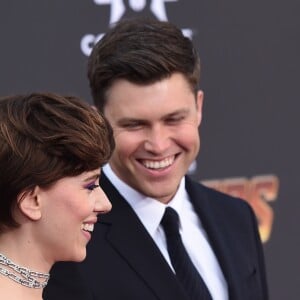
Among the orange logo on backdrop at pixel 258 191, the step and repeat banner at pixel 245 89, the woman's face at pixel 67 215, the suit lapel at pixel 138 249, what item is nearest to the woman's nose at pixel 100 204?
the woman's face at pixel 67 215

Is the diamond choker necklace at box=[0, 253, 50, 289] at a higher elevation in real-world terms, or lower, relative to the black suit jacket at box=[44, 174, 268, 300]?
higher

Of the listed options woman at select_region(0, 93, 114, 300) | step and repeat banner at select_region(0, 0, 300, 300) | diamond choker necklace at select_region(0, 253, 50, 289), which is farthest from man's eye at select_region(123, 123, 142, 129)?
step and repeat banner at select_region(0, 0, 300, 300)

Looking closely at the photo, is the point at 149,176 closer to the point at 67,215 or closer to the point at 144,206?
the point at 144,206

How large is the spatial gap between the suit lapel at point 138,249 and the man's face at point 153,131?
71 mm

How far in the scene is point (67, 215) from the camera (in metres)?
1.58

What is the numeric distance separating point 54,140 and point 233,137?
1.59 m

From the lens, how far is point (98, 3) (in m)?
2.86

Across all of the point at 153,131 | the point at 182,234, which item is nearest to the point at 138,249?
the point at 182,234

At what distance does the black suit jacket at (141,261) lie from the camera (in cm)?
192

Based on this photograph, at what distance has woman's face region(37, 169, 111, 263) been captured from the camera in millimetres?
1570

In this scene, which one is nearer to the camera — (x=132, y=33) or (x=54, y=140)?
(x=54, y=140)

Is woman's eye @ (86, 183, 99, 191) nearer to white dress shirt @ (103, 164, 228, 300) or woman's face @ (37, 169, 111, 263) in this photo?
woman's face @ (37, 169, 111, 263)

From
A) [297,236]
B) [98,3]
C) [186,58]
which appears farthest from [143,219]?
[297,236]

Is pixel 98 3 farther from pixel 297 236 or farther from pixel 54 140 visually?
pixel 54 140
